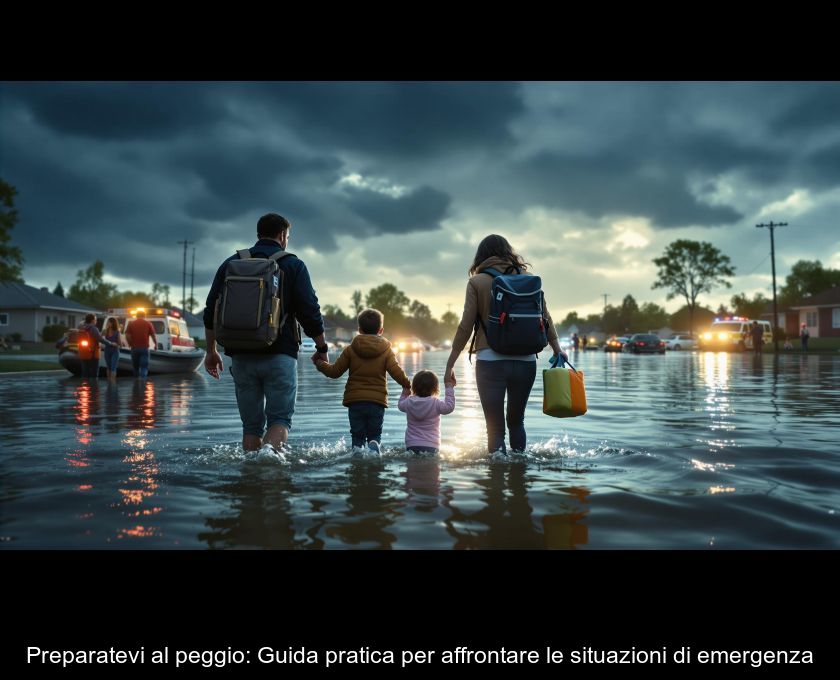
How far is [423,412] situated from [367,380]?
62cm

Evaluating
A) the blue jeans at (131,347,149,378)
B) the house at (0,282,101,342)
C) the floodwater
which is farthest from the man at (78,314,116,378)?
the house at (0,282,101,342)

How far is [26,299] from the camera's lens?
67.4 metres

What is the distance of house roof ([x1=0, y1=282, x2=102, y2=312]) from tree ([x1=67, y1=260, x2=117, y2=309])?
5734 centimetres

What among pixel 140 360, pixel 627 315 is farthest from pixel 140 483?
pixel 627 315

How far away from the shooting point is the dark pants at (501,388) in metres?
5.64

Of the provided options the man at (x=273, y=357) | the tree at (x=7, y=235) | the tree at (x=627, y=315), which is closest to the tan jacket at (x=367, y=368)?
the man at (x=273, y=357)

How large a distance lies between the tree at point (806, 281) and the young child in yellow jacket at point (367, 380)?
404 ft

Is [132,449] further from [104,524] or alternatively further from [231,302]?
[104,524]

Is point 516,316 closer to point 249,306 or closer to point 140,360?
point 249,306

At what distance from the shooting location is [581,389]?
5.94 m

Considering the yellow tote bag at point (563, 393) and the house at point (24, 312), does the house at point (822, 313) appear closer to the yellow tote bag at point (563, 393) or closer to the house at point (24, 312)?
the yellow tote bag at point (563, 393)

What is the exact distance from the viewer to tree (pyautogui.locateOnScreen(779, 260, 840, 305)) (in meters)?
120
